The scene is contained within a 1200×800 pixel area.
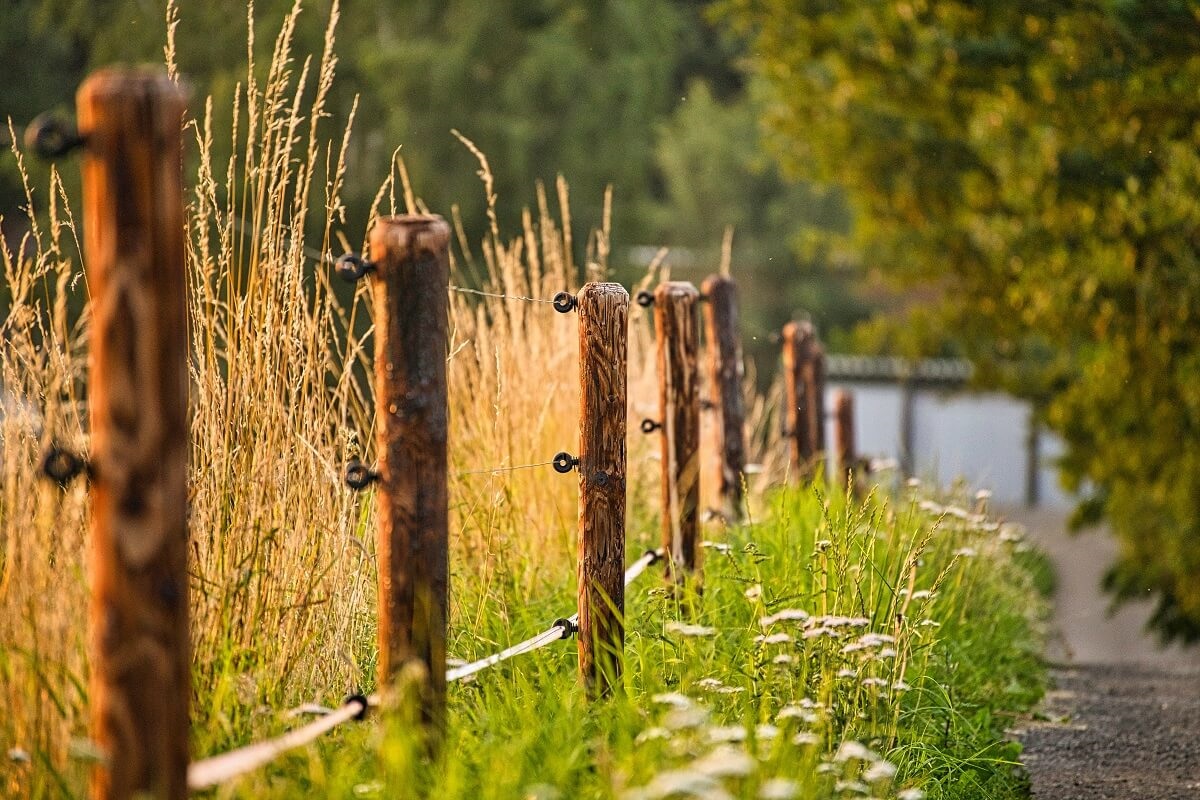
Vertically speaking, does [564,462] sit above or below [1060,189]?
below

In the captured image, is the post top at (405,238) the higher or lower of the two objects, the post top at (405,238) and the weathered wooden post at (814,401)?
the higher

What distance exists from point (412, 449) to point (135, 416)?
0.72 meters

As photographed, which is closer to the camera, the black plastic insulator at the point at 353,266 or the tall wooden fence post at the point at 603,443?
the black plastic insulator at the point at 353,266

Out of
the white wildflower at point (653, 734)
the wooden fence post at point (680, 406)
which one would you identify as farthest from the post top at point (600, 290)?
the white wildflower at point (653, 734)

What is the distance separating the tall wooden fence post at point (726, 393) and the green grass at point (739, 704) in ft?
2.25

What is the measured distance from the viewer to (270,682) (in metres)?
3.10

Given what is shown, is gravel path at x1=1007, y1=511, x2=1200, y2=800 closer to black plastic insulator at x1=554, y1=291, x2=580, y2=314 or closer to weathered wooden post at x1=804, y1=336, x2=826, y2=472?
weathered wooden post at x1=804, y1=336, x2=826, y2=472

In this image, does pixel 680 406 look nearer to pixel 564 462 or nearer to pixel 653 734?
pixel 564 462

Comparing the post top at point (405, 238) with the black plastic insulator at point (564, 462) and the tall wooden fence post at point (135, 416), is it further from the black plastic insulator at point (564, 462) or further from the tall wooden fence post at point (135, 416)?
the black plastic insulator at point (564, 462)

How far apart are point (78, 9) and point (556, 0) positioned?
24.0 ft

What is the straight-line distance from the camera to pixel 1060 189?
7984 millimetres

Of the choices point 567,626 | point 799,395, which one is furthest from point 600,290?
point 799,395

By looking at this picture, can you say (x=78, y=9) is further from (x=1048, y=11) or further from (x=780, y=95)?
(x=1048, y=11)

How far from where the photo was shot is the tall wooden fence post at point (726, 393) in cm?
595
